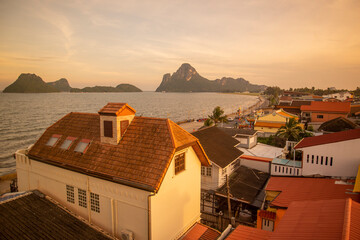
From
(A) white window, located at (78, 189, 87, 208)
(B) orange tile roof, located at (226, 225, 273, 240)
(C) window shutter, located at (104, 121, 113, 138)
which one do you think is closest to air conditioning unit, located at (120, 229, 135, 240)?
(A) white window, located at (78, 189, 87, 208)

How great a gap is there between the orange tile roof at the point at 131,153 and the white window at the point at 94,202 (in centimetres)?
153

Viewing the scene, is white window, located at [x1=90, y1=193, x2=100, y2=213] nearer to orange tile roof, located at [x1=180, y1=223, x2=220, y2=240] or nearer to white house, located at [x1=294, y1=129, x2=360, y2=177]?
orange tile roof, located at [x1=180, y1=223, x2=220, y2=240]

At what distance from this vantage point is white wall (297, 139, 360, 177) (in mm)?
17547

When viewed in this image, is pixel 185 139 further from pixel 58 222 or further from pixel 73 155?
pixel 58 222

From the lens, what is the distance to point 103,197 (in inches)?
532

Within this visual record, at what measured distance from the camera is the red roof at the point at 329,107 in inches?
2402

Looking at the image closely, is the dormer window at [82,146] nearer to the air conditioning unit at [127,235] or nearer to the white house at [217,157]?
the air conditioning unit at [127,235]

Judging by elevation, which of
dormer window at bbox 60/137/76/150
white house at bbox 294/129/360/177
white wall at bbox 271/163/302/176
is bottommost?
white wall at bbox 271/163/302/176

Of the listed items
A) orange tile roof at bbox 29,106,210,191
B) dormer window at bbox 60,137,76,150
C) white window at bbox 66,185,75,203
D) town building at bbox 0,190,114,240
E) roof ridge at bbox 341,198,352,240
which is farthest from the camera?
dormer window at bbox 60,137,76,150

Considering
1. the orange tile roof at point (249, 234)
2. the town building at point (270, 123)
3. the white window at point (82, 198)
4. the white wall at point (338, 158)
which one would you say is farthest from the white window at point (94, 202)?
the town building at point (270, 123)

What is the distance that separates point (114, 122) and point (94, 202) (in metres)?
5.11

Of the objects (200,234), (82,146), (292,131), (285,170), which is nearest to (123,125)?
(82,146)

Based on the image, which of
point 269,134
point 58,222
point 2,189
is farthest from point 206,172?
point 269,134

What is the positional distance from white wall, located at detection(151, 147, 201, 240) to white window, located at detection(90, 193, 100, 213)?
4.18 m
